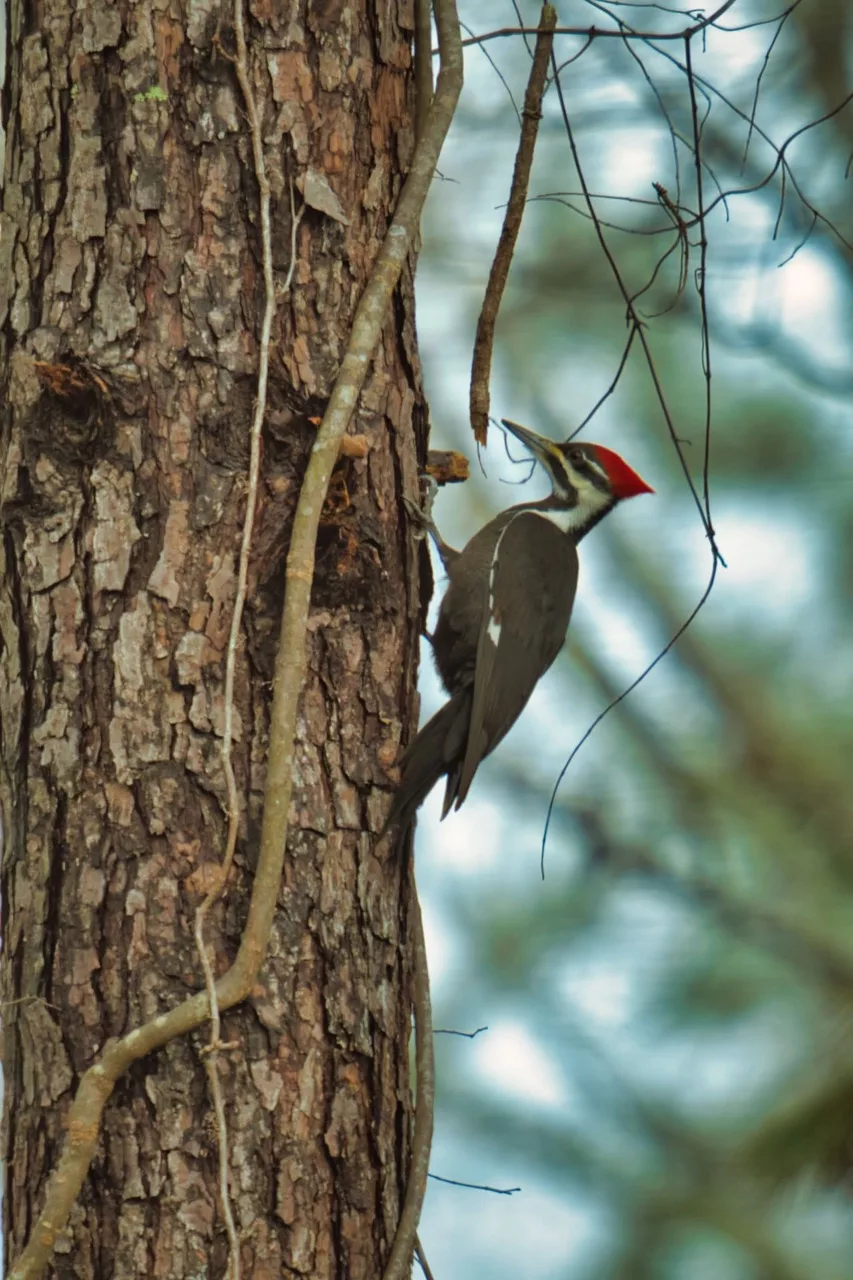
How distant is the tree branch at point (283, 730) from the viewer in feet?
5.21

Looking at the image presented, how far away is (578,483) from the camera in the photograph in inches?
139

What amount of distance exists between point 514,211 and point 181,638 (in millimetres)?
986

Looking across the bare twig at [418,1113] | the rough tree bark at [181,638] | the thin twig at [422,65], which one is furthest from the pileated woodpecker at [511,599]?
the thin twig at [422,65]

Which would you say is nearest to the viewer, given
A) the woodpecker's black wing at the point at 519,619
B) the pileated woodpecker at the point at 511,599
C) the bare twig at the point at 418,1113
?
the bare twig at the point at 418,1113

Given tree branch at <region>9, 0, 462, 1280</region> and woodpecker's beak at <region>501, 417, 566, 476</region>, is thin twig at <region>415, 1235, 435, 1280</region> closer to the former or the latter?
tree branch at <region>9, 0, 462, 1280</region>

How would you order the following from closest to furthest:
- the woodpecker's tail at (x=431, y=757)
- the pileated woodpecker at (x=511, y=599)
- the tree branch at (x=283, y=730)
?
the tree branch at (x=283, y=730), the woodpecker's tail at (x=431, y=757), the pileated woodpecker at (x=511, y=599)

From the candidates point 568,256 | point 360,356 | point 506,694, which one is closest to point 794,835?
point 506,694

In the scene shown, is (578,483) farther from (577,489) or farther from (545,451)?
(545,451)

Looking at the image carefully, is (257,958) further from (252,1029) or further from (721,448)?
(721,448)

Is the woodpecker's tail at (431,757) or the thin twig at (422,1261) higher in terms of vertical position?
the woodpecker's tail at (431,757)

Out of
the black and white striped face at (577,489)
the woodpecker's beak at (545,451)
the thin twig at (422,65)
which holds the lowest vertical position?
the thin twig at (422,65)

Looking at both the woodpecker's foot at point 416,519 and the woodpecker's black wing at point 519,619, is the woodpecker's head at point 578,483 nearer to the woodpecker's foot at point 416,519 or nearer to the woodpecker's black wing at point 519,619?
the woodpecker's black wing at point 519,619

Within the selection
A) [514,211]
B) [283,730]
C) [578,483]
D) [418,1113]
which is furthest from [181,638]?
[578,483]

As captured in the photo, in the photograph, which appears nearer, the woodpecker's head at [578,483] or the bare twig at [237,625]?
the bare twig at [237,625]
